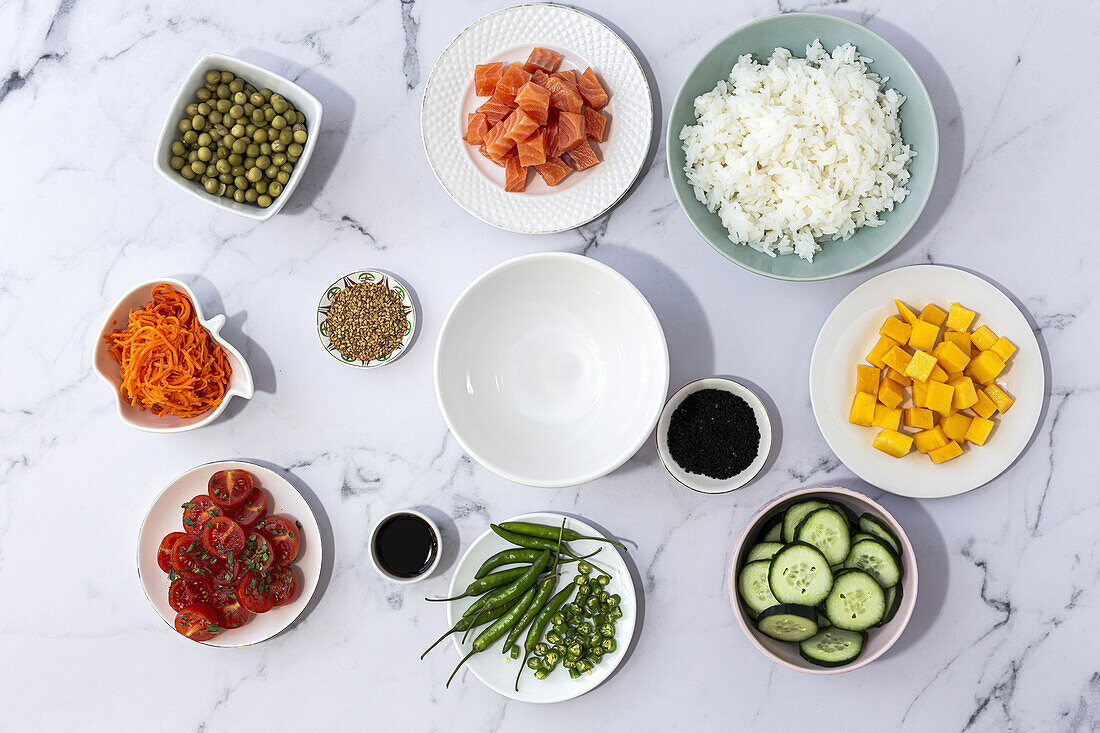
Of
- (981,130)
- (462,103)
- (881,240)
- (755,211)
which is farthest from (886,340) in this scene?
(462,103)

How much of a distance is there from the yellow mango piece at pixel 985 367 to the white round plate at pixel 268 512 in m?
1.80

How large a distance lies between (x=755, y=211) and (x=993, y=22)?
0.86m

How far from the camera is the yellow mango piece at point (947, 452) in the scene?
190 centimetres

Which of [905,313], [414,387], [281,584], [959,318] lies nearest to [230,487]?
[281,584]

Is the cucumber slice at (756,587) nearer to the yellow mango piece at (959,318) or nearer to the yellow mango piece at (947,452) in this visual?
the yellow mango piece at (947,452)

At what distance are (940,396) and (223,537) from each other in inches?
74.5

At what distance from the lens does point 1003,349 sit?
1887 mm

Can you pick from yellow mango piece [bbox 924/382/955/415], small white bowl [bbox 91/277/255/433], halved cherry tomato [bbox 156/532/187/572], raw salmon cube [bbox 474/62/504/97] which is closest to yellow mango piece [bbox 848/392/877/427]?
yellow mango piece [bbox 924/382/955/415]

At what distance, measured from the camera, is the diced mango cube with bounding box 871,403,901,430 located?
1915 mm

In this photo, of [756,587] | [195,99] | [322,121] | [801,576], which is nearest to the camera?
[801,576]

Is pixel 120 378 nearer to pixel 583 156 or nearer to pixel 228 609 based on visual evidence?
pixel 228 609

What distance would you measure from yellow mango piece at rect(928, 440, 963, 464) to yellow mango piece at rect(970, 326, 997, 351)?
0.84 ft

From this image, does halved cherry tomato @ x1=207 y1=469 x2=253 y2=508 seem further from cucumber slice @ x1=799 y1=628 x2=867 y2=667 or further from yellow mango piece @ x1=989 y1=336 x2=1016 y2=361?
yellow mango piece @ x1=989 y1=336 x2=1016 y2=361

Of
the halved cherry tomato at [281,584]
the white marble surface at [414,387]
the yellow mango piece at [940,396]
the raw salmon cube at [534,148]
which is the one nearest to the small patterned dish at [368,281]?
the white marble surface at [414,387]
